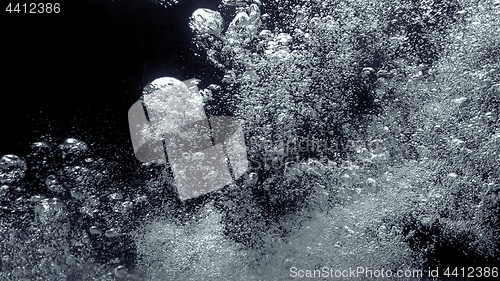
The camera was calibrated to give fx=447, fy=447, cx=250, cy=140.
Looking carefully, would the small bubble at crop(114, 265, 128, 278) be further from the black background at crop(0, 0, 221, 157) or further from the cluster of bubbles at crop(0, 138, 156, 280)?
the black background at crop(0, 0, 221, 157)

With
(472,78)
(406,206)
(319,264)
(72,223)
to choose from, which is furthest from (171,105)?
(472,78)

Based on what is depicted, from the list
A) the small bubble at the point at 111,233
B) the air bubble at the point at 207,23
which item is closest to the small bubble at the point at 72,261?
the small bubble at the point at 111,233

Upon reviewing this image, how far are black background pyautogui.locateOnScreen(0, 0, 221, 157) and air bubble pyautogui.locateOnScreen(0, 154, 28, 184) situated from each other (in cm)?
3

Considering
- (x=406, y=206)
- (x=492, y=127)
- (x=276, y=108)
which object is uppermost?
(x=276, y=108)

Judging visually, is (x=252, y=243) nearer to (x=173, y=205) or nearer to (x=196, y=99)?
(x=173, y=205)

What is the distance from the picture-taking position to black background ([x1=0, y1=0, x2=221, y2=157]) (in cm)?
143

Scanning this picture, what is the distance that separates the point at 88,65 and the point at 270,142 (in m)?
0.66

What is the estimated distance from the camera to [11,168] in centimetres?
141

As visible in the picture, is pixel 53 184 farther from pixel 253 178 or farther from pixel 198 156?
pixel 253 178

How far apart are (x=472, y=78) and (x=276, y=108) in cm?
65

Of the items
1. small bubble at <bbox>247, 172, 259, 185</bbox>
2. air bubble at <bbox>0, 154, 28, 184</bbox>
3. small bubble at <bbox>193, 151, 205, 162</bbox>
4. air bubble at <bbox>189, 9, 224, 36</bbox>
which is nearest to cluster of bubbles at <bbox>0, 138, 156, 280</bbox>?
air bubble at <bbox>0, 154, 28, 184</bbox>

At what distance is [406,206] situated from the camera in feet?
4.58

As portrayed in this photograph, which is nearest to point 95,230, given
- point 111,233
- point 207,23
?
point 111,233

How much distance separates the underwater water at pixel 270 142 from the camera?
1361mm
